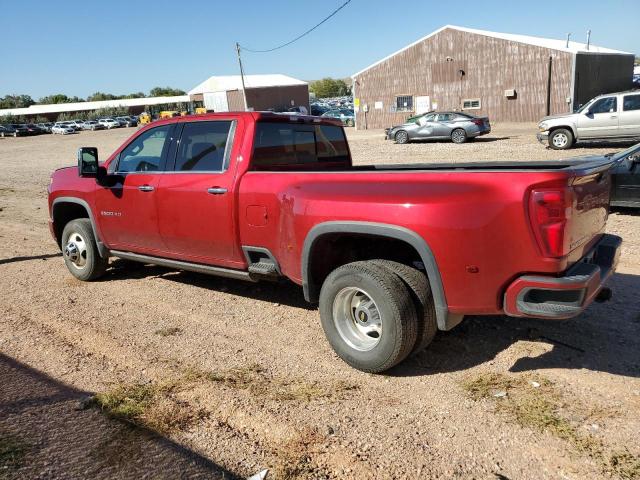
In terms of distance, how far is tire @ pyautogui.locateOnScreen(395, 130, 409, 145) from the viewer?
24.8m

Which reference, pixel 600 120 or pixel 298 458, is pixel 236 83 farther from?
pixel 298 458

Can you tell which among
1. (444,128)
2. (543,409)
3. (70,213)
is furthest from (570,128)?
(543,409)

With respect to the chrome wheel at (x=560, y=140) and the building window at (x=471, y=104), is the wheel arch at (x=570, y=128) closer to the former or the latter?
the chrome wheel at (x=560, y=140)

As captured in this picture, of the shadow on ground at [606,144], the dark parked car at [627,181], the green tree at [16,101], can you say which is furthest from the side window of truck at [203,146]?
the green tree at [16,101]

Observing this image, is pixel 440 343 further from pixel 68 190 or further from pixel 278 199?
pixel 68 190

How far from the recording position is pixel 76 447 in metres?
3.06

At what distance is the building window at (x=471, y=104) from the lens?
115 feet

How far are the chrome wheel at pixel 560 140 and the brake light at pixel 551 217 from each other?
1558 centimetres

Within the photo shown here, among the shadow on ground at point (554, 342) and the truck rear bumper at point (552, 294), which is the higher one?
the truck rear bumper at point (552, 294)

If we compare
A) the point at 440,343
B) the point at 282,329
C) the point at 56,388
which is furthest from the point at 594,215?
the point at 56,388

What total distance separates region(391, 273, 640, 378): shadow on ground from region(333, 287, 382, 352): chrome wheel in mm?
307

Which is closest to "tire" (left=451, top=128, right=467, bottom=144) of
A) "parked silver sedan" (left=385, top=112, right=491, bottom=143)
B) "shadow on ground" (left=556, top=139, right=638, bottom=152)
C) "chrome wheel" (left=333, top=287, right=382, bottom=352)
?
"parked silver sedan" (left=385, top=112, right=491, bottom=143)

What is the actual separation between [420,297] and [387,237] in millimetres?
450

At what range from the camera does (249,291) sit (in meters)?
5.82
